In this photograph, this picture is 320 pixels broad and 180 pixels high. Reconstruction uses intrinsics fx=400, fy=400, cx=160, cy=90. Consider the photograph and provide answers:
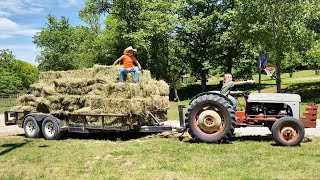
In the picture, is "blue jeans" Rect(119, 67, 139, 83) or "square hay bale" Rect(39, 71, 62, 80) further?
"square hay bale" Rect(39, 71, 62, 80)

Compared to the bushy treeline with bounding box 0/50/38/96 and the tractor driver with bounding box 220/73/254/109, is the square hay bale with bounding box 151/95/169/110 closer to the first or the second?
the tractor driver with bounding box 220/73/254/109

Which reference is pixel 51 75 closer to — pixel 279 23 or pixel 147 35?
pixel 279 23

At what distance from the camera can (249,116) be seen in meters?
10.9

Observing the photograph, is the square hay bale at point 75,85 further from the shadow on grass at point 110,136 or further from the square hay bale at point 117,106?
the shadow on grass at point 110,136

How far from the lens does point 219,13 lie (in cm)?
3541

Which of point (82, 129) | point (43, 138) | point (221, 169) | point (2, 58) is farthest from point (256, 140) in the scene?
point (2, 58)

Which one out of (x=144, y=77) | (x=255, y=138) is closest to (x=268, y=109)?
(x=255, y=138)

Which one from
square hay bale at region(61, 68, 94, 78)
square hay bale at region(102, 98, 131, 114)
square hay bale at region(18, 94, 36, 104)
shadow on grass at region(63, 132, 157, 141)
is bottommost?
shadow on grass at region(63, 132, 157, 141)

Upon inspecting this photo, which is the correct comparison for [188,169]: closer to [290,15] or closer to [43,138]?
[43,138]

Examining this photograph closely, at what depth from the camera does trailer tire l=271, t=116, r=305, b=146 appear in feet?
32.8

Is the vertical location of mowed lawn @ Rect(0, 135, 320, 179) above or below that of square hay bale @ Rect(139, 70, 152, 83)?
below

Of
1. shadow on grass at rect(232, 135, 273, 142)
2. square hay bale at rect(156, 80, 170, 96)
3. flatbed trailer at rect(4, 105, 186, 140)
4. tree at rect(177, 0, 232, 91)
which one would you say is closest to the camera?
shadow on grass at rect(232, 135, 273, 142)

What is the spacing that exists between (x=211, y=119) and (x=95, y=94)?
144 inches

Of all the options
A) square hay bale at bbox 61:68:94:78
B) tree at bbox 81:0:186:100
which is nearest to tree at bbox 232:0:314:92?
tree at bbox 81:0:186:100
